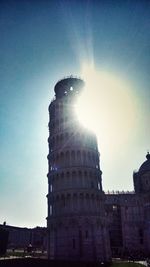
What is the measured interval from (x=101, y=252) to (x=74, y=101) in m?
28.0

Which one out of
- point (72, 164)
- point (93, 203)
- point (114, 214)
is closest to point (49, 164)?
point (72, 164)

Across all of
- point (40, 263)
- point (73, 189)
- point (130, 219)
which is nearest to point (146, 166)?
point (130, 219)

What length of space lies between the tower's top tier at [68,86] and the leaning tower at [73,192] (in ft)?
8.51

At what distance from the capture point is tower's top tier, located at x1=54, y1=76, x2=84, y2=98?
2158 inches

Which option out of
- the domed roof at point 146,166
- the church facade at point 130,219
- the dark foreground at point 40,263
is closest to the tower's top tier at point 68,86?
the dark foreground at point 40,263

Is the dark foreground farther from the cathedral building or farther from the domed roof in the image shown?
the domed roof

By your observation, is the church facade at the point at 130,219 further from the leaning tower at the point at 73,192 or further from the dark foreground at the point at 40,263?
the dark foreground at the point at 40,263

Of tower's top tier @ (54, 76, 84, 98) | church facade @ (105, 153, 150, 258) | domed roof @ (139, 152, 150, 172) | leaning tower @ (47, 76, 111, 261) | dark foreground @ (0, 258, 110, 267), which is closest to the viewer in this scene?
dark foreground @ (0, 258, 110, 267)

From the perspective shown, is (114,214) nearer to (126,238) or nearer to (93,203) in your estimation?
(126,238)

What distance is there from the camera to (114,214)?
239ft

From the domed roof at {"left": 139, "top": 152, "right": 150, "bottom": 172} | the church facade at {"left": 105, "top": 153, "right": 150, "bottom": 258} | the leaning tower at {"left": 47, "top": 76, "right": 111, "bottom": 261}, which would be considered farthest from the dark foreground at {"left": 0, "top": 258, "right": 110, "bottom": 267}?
the domed roof at {"left": 139, "top": 152, "right": 150, "bottom": 172}

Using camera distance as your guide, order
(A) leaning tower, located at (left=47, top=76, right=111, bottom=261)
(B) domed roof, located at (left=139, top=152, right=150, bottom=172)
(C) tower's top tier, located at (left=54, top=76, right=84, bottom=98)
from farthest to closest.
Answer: (B) domed roof, located at (left=139, top=152, right=150, bottom=172) → (C) tower's top tier, located at (left=54, top=76, right=84, bottom=98) → (A) leaning tower, located at (left=47, top=76, right=111, bottom=261)

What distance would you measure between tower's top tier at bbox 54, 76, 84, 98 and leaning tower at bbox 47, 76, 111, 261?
102 inches

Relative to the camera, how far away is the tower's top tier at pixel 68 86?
180ft
